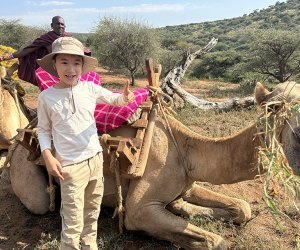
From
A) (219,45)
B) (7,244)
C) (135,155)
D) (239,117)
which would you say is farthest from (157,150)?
(219,45)

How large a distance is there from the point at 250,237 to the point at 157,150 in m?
1.36

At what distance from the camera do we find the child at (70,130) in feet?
9.50

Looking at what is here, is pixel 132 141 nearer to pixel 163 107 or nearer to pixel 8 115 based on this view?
pixel 163 107

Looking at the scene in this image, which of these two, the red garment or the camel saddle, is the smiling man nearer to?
the red garment

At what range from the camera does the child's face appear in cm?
290

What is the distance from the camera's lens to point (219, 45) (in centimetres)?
4972

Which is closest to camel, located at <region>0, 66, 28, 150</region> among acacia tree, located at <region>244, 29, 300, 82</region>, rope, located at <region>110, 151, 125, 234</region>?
rope, located at <region>110, 151, 125, 234</region>

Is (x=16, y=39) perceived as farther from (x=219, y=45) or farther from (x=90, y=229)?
(x=90, y=229)

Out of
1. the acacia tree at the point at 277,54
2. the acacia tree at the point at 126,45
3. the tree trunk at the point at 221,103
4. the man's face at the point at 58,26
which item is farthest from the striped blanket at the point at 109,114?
the acacia tree at the point at 126,45

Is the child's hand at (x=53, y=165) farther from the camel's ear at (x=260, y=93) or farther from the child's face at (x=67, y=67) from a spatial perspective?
the camel's ear at (x=260, y=93)

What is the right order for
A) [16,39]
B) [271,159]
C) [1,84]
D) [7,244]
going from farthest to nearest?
1. [16,39]
2. [1,84]
3. [7,244]
4. [271,159]

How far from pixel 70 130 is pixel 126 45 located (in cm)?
2502

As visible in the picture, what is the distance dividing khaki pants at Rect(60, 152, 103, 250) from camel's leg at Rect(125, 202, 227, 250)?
2.09 feet

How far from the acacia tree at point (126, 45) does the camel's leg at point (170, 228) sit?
23.2 m
